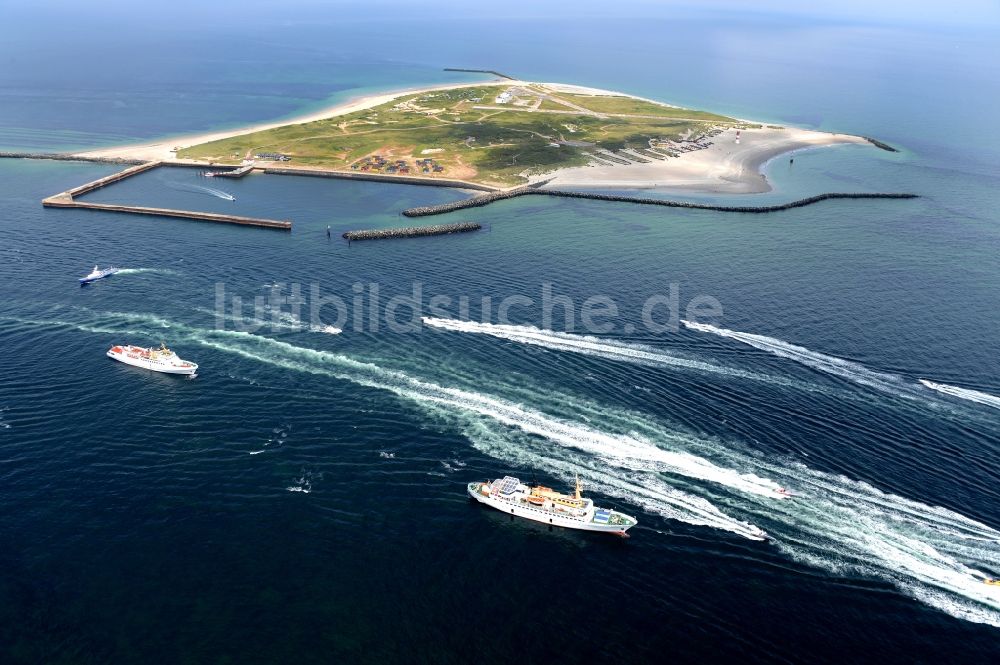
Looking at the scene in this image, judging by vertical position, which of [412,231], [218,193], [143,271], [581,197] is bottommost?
Result: [143,271]

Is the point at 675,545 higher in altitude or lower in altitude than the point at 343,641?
higher

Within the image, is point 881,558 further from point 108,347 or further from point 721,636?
point 108,347

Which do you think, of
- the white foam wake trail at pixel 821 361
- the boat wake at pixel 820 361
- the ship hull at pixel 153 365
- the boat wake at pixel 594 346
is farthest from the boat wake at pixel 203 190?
the white foam wake trail at pixel 821 361

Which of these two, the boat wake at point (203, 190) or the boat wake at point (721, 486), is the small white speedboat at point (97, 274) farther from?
the boat wake at point (203, 190)

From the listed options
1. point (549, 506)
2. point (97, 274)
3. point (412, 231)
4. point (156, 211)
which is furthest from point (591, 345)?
point (156, 211)

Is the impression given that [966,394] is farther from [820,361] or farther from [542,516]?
[542,516]

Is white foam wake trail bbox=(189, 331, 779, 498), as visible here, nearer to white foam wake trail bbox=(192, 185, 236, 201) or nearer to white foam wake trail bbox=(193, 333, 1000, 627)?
white foam wake trail bbox=(193, 333, 1000, 627)

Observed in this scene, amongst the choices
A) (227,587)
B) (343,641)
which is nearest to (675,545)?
(343,641)

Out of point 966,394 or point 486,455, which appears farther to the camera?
point 966,394
